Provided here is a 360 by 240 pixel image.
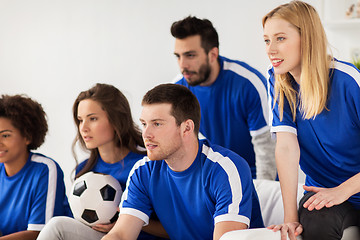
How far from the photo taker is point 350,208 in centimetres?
165

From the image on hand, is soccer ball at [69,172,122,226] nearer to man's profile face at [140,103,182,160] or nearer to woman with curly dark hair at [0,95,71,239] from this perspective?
woman with curly dark hair at [0,95,71,239]

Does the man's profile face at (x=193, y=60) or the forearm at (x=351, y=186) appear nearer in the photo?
the forearm at (x=351, y=186)

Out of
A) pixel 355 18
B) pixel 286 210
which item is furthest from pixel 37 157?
pixel 355 18

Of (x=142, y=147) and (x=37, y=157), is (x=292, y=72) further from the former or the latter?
(x=37, y=157)

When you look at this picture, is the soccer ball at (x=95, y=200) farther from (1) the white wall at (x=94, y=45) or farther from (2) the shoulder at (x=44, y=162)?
(1) the white wall at (x=94, y=45)

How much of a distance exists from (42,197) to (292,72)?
4.31 ft

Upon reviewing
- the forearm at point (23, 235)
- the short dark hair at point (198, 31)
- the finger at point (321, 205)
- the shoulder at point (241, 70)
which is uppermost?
the short dark hair at point (198, 31)

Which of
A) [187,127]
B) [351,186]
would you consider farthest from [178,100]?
[351,186]

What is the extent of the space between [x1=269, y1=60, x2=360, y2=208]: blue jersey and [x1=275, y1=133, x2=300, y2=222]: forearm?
42mm

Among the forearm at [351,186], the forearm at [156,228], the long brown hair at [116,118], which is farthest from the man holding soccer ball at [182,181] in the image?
the long brown hair at [116,118]

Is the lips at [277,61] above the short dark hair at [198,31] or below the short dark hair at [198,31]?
below

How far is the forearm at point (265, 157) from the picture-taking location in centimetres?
259

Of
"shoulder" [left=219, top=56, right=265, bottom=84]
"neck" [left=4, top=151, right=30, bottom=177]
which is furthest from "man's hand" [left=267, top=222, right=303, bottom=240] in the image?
"neck" [left=4, top=151, right=30, bottom=177]

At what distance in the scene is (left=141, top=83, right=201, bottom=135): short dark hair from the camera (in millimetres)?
1797
